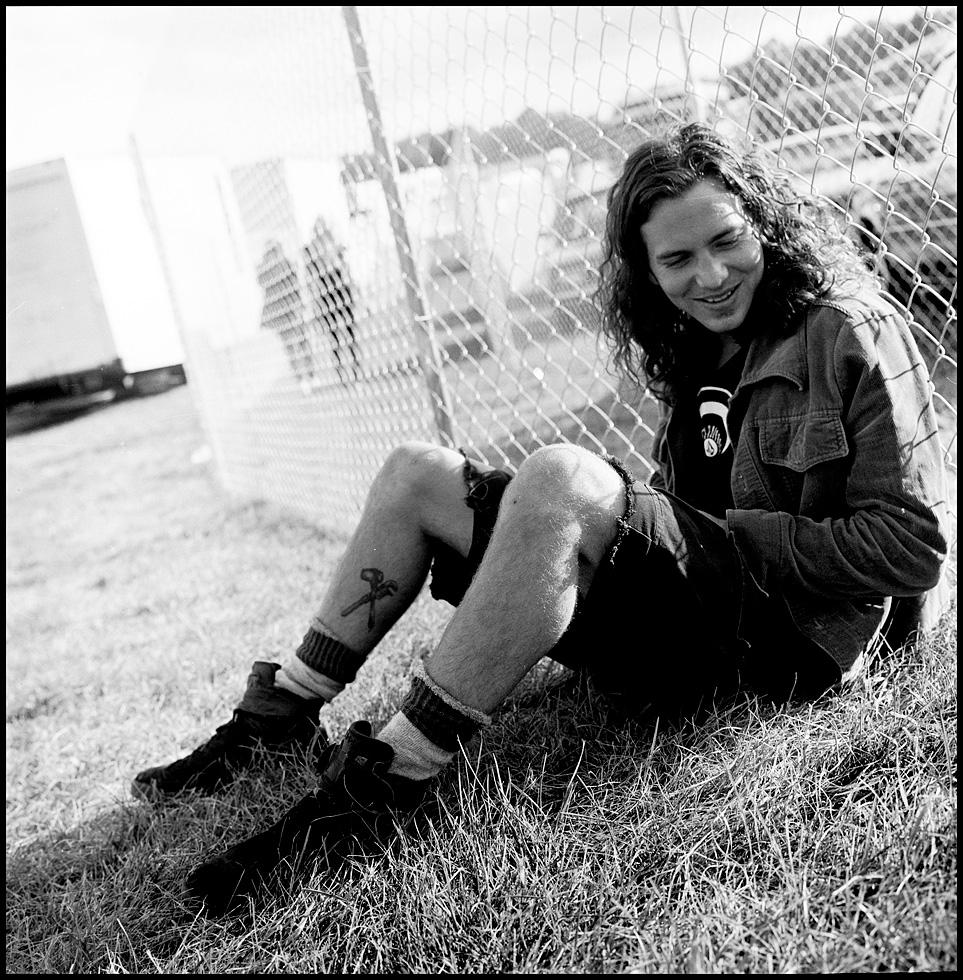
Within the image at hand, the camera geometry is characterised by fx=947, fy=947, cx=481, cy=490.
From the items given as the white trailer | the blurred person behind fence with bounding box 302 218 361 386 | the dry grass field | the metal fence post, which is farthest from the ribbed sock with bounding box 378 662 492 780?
the white trailer

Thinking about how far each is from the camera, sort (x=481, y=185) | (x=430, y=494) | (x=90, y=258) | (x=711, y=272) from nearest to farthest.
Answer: (x=711, y=272), (x=430, y=494), (x=481, y=185), (x=90, y=258)

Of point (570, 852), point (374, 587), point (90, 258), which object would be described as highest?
point (90, 258)

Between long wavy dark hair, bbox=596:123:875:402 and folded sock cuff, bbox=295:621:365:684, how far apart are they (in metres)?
0.90

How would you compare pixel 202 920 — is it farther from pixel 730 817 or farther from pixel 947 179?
pixel 947 179

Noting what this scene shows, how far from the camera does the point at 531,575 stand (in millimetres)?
1528

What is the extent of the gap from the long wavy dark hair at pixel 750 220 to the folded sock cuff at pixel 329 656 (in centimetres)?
90

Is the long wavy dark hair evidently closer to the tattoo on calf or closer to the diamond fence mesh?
the diamond fence mesh

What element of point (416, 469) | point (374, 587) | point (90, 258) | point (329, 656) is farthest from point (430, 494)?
point (90, 258)

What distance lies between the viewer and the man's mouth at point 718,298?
1.81 meters

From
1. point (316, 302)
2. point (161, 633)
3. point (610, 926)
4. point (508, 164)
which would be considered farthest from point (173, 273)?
point (610, 926)

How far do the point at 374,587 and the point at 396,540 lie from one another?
0.11 m

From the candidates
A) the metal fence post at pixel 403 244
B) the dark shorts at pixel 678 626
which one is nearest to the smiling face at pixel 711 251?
the dark shorts at pixel 678 626

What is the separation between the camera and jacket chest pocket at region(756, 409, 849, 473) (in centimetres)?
162

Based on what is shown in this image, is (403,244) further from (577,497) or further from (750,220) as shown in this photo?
(577,497)
